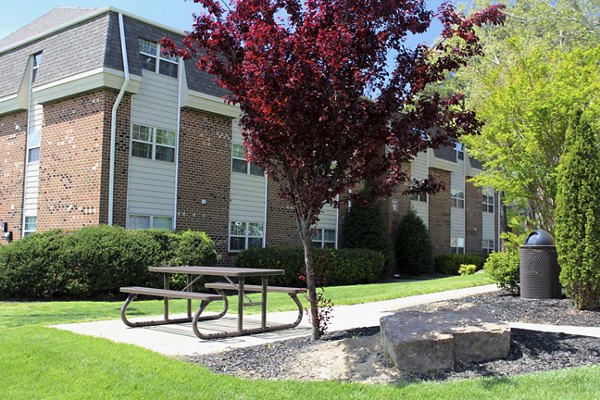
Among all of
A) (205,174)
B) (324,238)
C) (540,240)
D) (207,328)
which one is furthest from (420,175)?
(207,328)

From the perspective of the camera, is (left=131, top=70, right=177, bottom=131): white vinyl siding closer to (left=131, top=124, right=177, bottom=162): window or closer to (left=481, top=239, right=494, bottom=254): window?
(left=131, top=124, right=177, bottom=162): window

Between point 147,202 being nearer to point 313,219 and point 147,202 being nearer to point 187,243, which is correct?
point 187,243

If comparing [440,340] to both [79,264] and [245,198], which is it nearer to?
[79,264]

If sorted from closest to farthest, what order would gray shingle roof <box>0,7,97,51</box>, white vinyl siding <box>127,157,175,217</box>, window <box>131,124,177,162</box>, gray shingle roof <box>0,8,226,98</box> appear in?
gray shingle roof <box>0,8,226,98</box> → white vinyl siding <box>127,157,175,217</box> → window <box>131,124,177,162</box> → gray shingle roof <box>0,7,97,51</box>

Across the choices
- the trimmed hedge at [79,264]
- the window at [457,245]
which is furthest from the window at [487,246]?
the trimmed hedge at [79,264]

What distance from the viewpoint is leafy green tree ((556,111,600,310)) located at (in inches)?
358

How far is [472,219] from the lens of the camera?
32.5 m

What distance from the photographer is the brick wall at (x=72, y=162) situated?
50.7ft

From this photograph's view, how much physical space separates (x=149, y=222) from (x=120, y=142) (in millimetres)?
2379

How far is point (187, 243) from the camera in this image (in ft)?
48.2

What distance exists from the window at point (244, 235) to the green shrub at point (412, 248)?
797 cm

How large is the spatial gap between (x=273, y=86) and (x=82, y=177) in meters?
11.2

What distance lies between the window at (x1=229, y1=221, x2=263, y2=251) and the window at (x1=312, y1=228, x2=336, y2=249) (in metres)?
3.26

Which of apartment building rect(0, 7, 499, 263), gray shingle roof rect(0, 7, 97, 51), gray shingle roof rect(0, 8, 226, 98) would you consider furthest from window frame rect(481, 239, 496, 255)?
gray shingle roof rect(0, 7, 97, 51)
